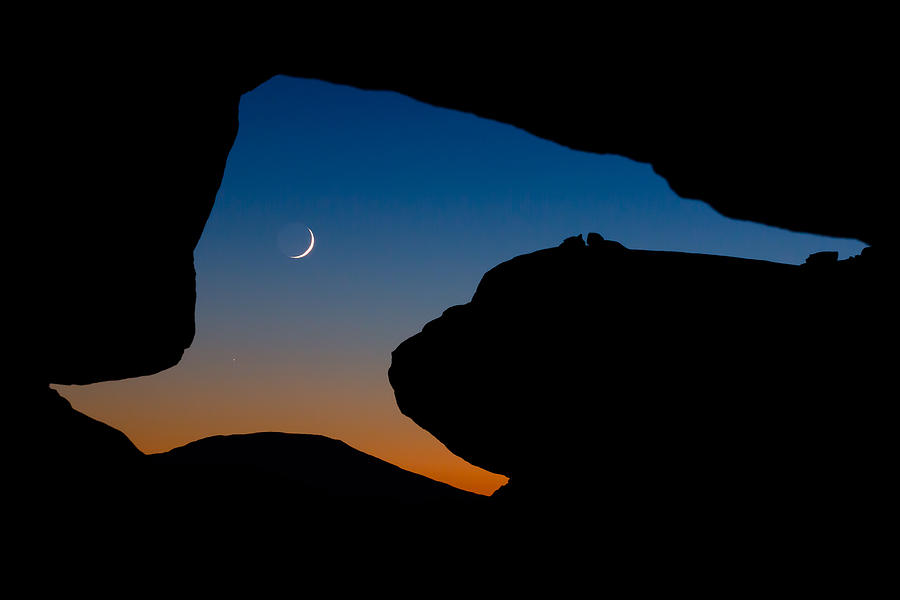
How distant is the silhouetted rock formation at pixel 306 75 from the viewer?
6.82 meters

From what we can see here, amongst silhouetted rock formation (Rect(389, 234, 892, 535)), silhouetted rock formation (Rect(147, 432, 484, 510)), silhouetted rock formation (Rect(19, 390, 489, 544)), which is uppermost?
silhouetted rock formation (Rect(147, 432, 484, 510))

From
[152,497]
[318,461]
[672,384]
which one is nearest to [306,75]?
[152,497]

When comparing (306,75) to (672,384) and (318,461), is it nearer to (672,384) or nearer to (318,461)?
(672,384)

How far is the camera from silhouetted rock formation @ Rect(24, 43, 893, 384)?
682 centimetres

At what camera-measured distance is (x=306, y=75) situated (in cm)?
780

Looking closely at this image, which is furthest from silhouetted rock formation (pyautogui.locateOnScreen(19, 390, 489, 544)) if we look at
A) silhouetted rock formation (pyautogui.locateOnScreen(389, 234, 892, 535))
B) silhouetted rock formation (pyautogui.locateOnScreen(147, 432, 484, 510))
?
silhouetted rock formation (pyautogui.locateOnScreen(147, 432, 484, 510))

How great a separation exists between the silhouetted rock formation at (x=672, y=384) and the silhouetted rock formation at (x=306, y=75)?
81.9 inches

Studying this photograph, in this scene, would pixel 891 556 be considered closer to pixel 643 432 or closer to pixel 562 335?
pixel 643 432

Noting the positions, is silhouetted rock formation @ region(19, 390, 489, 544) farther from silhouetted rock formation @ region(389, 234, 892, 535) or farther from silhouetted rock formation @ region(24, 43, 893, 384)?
silhouetted rock formation @ region(389, 234, 892, 535)

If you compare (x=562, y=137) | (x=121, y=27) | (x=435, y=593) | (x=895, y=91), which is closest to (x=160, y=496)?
(x=435, y=593)

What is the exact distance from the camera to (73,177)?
7.00 m

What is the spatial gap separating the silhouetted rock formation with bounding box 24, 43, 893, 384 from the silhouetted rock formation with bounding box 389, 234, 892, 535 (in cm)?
208

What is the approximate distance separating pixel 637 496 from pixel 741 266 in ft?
17.2

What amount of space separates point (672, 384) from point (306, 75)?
839 centimetres
